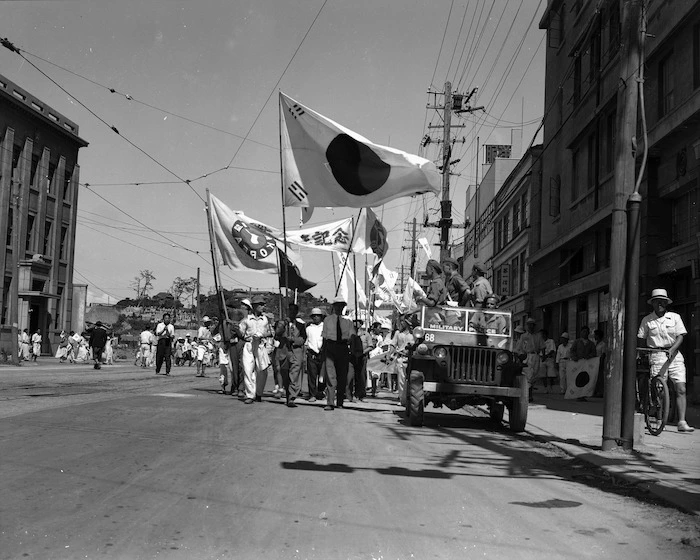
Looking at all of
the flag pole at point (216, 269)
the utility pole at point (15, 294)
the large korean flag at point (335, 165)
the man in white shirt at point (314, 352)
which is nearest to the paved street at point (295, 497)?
the large korean flag at point (335, 165)

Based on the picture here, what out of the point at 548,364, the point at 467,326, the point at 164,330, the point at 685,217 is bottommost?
the point at 548,364

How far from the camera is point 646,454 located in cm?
829

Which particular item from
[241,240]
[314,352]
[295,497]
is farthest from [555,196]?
[295,497]

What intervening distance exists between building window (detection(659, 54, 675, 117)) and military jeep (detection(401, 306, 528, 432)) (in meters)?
8.69

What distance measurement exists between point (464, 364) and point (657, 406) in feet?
8.19

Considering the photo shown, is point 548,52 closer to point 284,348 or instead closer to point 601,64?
point 601,64

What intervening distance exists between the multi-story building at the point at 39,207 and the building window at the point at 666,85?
3182 centimetres

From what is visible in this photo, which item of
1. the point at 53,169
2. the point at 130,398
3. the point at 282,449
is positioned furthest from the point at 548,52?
the point at 53,169

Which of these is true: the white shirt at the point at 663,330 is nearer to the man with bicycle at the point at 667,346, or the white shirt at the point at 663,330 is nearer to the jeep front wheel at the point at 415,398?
the man with bicycle at the point at 667,346

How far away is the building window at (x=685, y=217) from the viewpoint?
52.8 ft

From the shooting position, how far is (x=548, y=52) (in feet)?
98.4

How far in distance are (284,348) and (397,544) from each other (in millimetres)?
9369

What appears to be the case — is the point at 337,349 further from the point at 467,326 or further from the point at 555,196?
the point at 555,196

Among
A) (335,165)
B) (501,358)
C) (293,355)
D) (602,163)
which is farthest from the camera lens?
(602,163)
